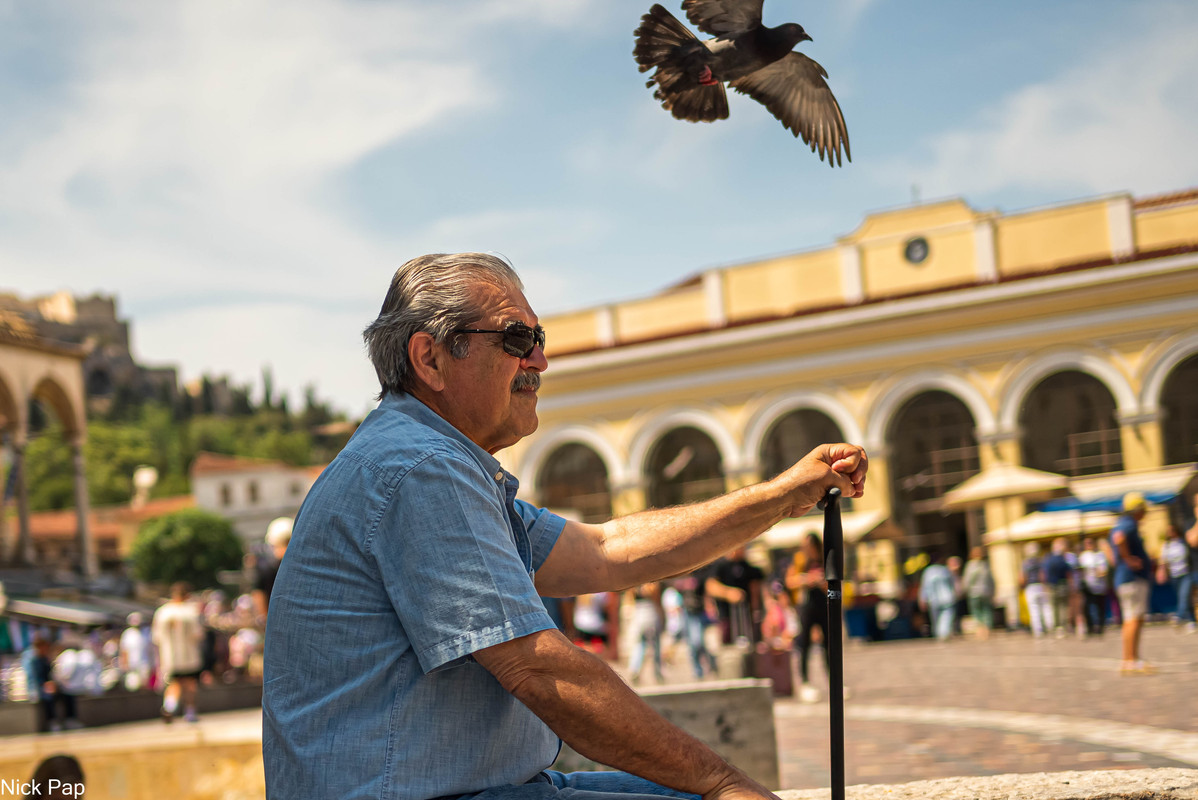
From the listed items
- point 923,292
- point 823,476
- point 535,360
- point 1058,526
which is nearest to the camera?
point 535,360

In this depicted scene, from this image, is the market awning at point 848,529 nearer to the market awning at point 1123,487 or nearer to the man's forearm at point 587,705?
the market awning at point 1123,487

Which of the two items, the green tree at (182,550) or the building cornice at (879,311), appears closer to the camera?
the building cornice at (879,311)

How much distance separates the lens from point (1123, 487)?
25297 mm

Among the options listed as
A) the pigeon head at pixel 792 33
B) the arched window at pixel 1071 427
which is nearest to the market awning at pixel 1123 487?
the arched window at pixel 1071 427

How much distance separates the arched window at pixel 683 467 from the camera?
31.8 m

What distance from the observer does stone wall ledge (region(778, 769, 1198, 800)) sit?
2.59 m

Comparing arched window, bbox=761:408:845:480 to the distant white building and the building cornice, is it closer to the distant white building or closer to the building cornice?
the building cornice

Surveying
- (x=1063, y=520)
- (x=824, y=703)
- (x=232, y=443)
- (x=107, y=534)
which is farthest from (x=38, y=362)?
(x=232, y=443)

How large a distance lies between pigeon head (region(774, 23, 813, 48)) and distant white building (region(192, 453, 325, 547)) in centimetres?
9463

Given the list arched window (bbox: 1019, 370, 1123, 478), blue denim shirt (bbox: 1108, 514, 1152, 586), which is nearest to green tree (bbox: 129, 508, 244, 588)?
arched window (bbox: 1019, 370, 1123, 478)

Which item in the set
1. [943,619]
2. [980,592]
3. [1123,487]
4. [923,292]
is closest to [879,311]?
[923,292]

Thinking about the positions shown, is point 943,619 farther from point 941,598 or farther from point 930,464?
point 930,464

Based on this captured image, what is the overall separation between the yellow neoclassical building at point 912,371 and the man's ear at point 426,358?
23329 mm

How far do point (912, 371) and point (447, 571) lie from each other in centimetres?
2859
